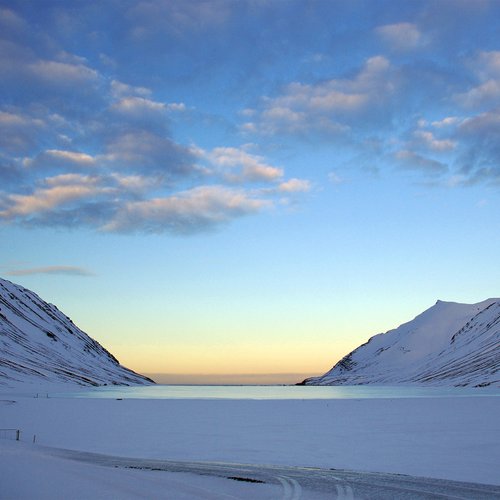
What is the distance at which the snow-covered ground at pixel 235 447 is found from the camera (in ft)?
65.6

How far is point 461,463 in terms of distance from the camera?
29578 mm

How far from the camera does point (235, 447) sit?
38.0m

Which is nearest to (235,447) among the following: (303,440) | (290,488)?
(303,440)

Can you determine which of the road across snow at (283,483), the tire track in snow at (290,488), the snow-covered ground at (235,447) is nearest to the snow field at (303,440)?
the snow-covered ground at (235,447)

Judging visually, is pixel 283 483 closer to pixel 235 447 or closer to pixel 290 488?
pixel 290 488

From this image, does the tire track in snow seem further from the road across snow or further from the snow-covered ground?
the snow-covered ground

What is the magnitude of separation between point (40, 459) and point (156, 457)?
11387mm

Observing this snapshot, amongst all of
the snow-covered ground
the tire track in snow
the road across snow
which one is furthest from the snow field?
the tire track in snow

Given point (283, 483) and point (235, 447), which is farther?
point (235, 447)

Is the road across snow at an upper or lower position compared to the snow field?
upper

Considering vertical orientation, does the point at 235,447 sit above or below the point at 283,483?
below

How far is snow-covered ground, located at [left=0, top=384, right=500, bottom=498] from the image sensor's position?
19984 millimetres

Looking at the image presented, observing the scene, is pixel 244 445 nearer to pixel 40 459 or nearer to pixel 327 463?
pixel 327 463

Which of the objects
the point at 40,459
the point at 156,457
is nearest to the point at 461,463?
the point at 156,457
